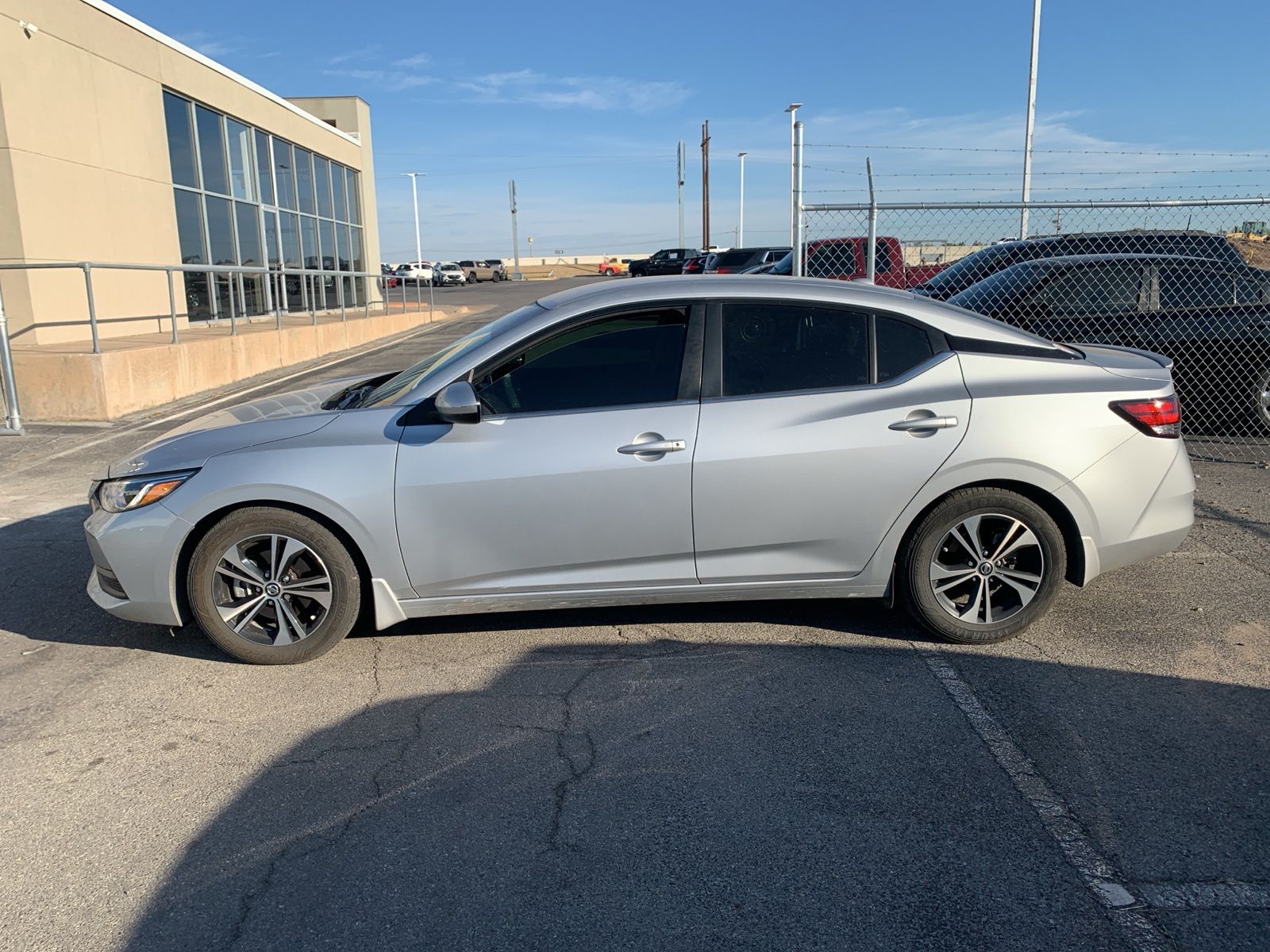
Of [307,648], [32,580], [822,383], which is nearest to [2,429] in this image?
[32,580]

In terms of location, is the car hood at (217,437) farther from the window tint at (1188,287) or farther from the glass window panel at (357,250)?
the glass window panel at (357,250)

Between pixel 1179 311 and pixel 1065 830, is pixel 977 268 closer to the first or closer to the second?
pixel 1179 311

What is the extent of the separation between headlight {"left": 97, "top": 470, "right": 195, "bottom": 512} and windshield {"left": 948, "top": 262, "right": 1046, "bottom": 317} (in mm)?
6721

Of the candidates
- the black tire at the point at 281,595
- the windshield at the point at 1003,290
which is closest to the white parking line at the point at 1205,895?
the black tire at the point at 281,595

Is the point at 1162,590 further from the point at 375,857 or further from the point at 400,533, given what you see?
the point at 375,857

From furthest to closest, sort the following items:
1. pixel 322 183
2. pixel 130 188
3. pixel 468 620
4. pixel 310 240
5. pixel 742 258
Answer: pixel 742 258 < pixel 322 183 < pixel 310 240 < pixel 130 188 < pixel 468 620

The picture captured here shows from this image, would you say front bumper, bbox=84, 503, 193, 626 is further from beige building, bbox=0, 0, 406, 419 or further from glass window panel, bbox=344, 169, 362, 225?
glass window panel, bbox=344, 169, 362, 225

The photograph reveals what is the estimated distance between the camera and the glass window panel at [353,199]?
2767 centimetres

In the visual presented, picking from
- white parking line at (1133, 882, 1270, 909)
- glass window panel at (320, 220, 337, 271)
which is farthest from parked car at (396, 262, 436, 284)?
white parking line at (1133, 882, 1270, 909)

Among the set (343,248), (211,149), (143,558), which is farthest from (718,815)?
(343,248)

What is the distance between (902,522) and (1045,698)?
3.03ft

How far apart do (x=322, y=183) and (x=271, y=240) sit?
4.74 meters

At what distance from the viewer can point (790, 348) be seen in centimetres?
451

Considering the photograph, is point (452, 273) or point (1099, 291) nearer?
point (1099, 291)
